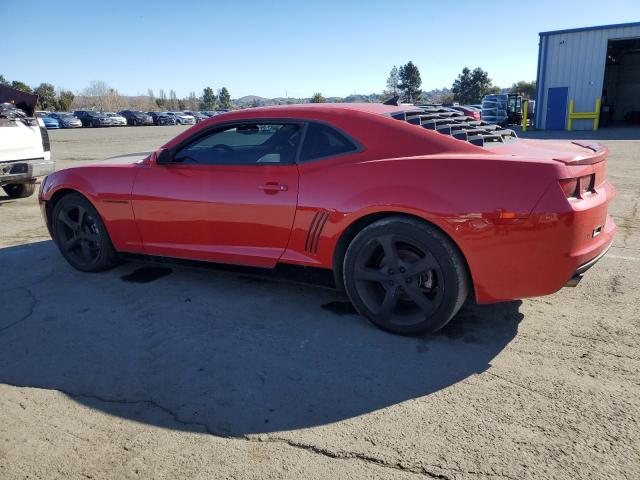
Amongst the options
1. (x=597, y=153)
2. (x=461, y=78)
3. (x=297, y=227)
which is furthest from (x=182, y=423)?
(x=461, y=78)

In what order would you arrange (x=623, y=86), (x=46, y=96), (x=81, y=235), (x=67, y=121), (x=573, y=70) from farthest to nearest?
(x=46, y=96) < (x=67, y=121) < (x=623, y=86) < (x=573, y=70) < (x=81, y=235)

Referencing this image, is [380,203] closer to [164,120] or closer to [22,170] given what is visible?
[22,170]

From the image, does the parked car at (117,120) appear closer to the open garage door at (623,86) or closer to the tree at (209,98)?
the open garage door at (623,86)

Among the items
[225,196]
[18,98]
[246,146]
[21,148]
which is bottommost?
[225,196]

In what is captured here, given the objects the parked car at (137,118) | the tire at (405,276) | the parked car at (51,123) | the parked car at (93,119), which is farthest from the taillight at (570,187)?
the parked car at (137,118)

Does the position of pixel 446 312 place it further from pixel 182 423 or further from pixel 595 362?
pixel 182 423

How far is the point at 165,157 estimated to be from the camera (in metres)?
3.89

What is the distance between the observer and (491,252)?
9.14 ft

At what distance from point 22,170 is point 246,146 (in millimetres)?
5314

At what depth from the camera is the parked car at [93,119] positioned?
45.1m

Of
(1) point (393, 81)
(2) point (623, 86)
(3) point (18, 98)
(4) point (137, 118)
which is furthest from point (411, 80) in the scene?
(3) point (18, 98)

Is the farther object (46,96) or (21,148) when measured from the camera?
(46,96)

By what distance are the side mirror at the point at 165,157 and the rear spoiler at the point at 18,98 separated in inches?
246

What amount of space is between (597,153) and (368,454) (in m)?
2.42
